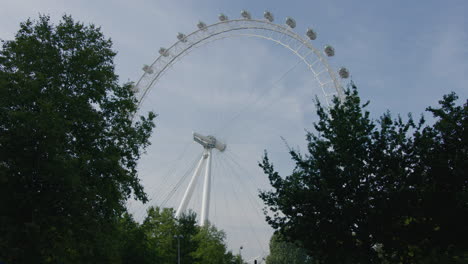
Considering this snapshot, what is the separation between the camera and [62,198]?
20.2 metres

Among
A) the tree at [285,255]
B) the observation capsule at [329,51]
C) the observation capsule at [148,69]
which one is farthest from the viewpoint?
the tree at [285,255]

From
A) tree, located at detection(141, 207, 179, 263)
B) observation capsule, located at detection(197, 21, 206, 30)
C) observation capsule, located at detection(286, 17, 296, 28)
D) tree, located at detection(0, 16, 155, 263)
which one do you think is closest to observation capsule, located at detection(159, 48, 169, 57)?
observation capsule, located at detection(197, 21, 206, 30)

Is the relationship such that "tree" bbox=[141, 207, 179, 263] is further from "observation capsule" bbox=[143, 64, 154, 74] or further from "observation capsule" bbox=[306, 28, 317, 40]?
"observation capsule" bbox=[306, 28, 317, 40]

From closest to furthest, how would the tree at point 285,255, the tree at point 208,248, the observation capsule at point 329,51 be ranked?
the observation capsule at point 329,51, the tree at point 208,248, the tree at point 285,255

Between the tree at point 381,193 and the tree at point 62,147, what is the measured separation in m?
8.67

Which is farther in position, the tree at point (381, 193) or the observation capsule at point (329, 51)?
the observation capsule at point (329, 51)

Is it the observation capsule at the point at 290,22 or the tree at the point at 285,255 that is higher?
the tree at the point at 285,255

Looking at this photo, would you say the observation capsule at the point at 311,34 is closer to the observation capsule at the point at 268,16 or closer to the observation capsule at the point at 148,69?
the observation capsule at the point at 268,16

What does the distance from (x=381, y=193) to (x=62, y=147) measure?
14.2 metres

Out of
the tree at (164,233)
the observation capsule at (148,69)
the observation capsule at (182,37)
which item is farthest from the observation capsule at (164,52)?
the tree at (164,233)

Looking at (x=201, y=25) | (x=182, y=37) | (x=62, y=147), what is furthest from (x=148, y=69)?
(x=62, y=147)

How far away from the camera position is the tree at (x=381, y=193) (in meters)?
18.0

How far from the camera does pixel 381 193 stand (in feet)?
60.6

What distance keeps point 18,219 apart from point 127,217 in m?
20.7
